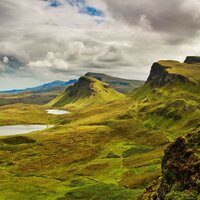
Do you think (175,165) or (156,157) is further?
(156,157)

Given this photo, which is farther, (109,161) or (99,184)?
(109,161)

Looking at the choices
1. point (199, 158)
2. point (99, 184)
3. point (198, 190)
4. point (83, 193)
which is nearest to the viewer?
point (198, 190)

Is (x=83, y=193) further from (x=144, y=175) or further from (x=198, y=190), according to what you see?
(x=198, y=190)

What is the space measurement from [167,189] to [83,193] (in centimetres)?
7635

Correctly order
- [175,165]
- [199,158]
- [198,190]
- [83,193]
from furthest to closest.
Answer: [83,193] < [175,165] < [199,158] < [198,190]

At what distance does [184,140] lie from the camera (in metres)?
58.2

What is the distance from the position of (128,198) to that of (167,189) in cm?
6104

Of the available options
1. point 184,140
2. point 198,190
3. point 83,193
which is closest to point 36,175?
point 83,193

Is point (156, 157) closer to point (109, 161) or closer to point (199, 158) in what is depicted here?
point (109, 161)

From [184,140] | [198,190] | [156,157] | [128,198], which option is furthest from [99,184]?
[198,190]

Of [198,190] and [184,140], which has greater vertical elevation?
[184,140]

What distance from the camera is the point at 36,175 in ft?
565

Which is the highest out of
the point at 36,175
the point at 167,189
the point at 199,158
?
the point at 199,158

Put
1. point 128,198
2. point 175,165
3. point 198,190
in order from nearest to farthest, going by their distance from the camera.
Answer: point 198,190, point 175,165, point 128,198
